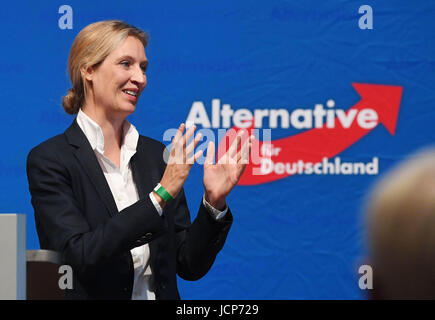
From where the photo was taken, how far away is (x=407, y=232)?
72 cm

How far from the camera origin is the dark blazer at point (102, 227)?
61.3 inches

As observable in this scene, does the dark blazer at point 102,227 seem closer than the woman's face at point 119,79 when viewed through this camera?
Yes

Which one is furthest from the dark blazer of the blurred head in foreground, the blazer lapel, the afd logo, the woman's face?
the afd logo

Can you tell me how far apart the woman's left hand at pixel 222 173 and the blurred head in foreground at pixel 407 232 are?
0.97 meters

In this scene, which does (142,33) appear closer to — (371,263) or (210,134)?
(210,134)

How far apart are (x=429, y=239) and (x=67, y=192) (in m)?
1.14

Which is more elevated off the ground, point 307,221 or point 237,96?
point 237,96

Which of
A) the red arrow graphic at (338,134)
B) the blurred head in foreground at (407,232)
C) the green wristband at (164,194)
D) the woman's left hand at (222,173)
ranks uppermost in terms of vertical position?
the red arrow graphic at (338,134)

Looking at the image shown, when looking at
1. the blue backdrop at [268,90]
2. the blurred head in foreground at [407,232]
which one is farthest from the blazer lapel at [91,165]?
the blue backdrop at [268,90]

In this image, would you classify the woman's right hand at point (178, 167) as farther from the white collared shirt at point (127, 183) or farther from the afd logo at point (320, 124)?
the afd logo at point (320, 124)

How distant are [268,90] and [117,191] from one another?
144 cm

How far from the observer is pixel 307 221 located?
3010mm

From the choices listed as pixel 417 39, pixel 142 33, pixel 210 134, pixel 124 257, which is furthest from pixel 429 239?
pixel 417 39

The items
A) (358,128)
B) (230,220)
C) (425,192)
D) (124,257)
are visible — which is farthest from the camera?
(358,128)
